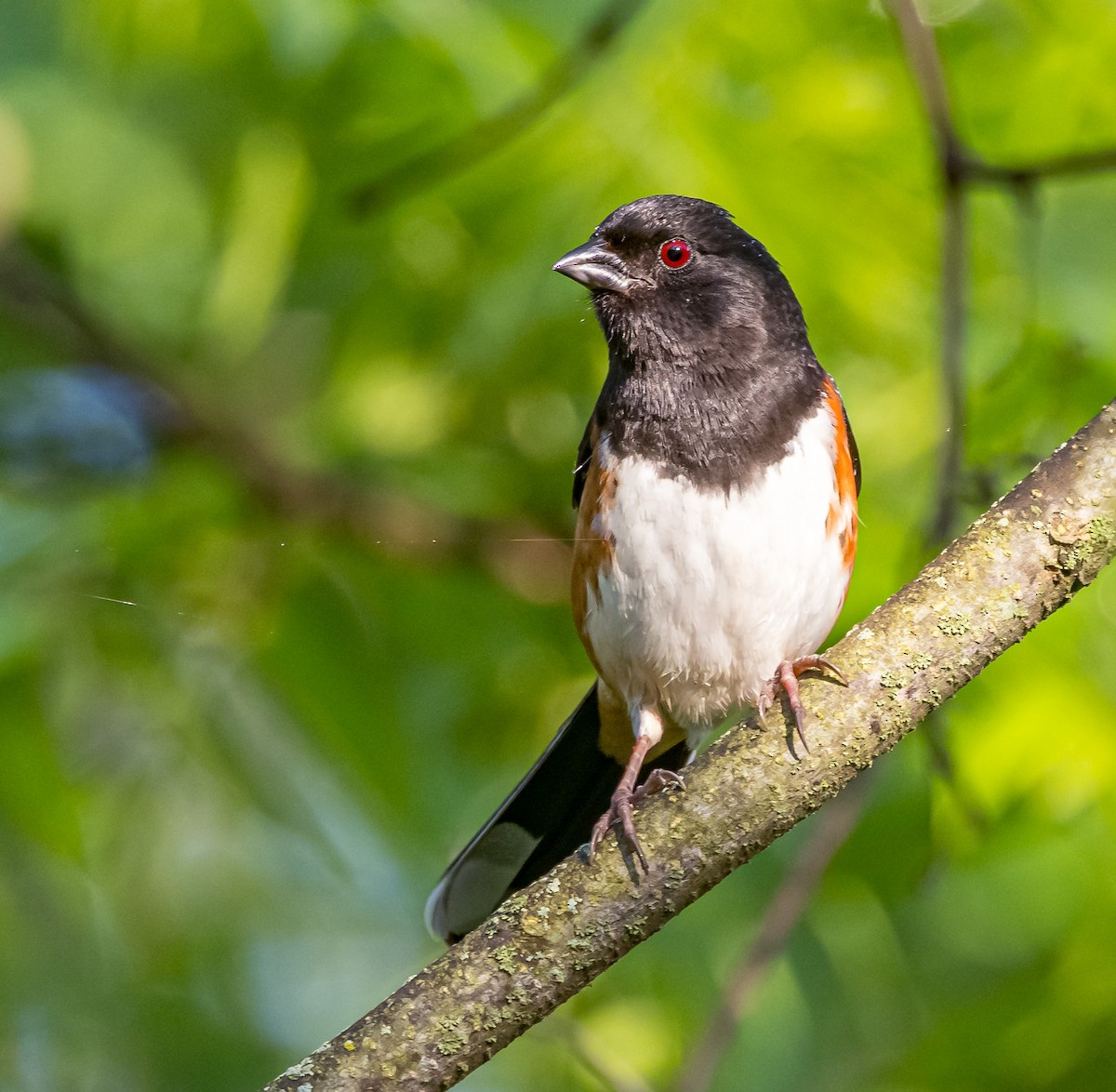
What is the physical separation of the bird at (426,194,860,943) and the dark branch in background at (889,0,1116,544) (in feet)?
0.76

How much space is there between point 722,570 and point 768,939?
0.71 meters

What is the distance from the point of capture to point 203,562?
10.7 ft

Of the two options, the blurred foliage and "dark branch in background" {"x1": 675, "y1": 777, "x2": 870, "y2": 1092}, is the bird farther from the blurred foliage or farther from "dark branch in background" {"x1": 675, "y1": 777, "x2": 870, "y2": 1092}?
"dark branch in background" {"x1": 675, "y1": 777, "x2": 870, "y2": 1092}

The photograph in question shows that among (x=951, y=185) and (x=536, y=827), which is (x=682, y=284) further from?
(x=536, y=827)

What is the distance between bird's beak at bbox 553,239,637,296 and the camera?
276 centimetres

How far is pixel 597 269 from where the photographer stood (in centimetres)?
277

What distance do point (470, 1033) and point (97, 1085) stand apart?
3.08 metres

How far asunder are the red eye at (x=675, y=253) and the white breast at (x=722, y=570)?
0.42 metres

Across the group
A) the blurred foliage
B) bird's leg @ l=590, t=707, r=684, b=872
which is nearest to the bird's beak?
the blurred foliage

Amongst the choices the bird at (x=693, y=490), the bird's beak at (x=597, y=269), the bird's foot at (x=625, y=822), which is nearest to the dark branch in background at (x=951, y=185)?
the bird at (x=693, y=490)

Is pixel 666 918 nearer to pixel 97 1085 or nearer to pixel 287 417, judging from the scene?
pixel 287 417

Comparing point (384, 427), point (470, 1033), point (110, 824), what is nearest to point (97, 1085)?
point (110, 824)

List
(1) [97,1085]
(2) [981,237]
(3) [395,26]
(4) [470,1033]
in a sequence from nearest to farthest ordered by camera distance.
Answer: (4) [470,1033] → (3) [395,26] → (2) [981,237] → (1) [97,1085]

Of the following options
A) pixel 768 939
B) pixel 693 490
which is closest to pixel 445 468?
pixel 693 490
